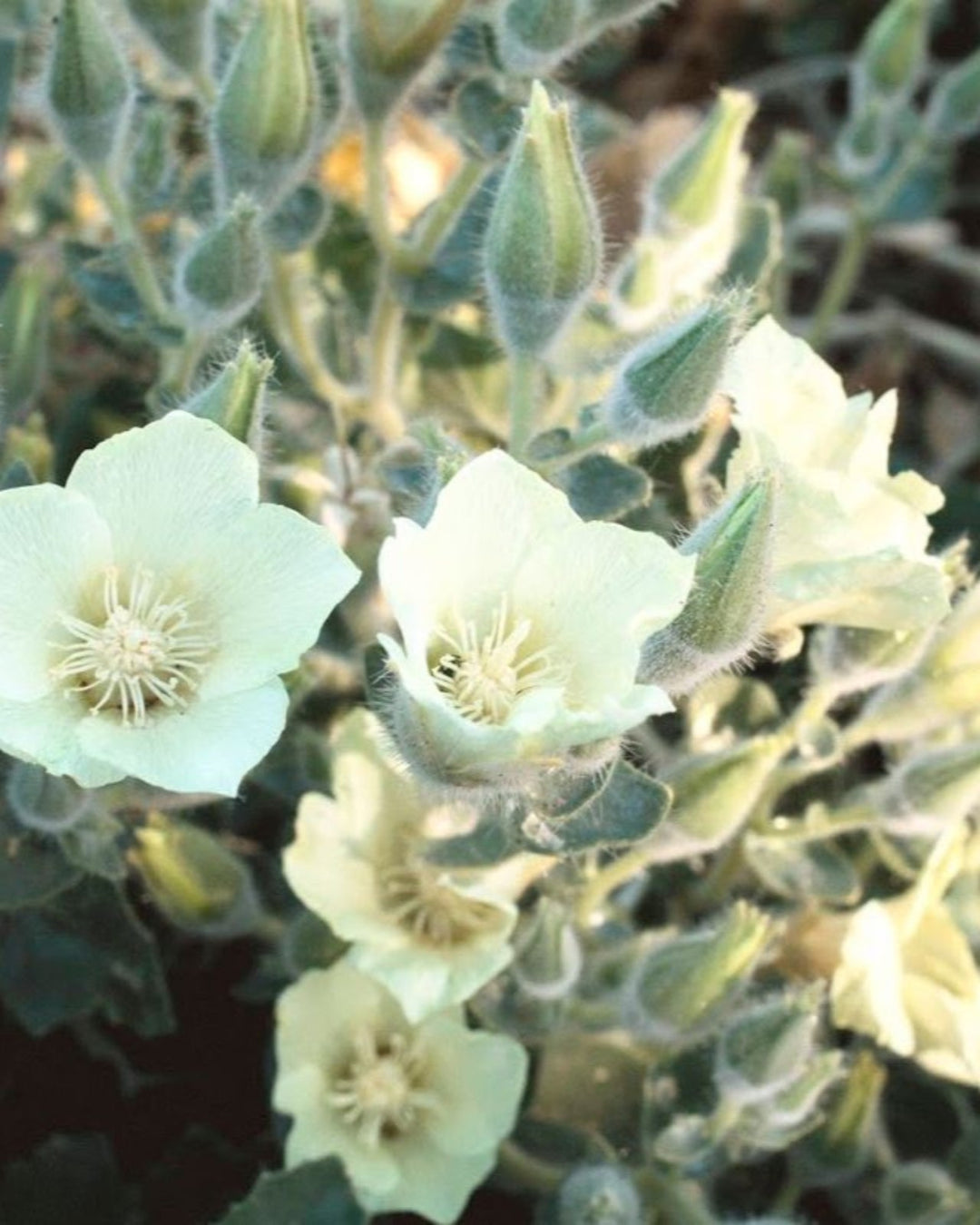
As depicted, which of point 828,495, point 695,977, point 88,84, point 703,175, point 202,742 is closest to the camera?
point 202,742

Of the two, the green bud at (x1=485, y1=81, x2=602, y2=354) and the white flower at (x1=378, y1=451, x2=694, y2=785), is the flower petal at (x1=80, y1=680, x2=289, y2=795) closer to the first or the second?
the white flower at (x1=378, y1=451, x2=694, y2=785)

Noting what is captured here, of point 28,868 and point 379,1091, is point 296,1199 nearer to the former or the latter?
point 379,1091

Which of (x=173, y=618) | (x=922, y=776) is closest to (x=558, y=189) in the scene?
(x=173, y=618)

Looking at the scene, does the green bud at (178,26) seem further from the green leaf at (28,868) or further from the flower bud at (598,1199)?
the flower bud at (598,1199)

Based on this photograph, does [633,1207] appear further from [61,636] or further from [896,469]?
[896,469]

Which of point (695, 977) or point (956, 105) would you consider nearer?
point (695, 977)

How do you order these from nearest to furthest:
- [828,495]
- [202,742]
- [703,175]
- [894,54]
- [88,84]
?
1. [202,742]
2. [828,495]
3. [88,84]
4. [703,175]
5. [894,54]

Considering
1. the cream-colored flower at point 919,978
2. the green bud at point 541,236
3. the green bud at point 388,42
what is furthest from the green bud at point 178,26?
the cream-colored flower at point 919,978

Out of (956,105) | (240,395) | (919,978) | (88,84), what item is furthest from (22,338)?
(956,105)
